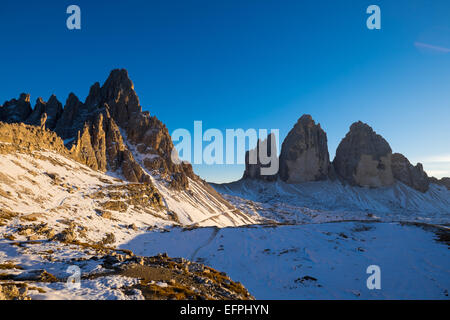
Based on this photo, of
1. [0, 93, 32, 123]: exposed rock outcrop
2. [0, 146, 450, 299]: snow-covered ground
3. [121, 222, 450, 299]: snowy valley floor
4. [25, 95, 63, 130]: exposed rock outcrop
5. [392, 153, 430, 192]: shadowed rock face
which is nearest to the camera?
[0, 146, 450, 299]: snow-covered ground

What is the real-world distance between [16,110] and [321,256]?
5268 inches

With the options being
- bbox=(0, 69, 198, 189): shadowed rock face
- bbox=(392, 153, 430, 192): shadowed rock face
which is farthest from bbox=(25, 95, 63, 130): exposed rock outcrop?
bbox=(392, 153, 430, 192): shadowed rock face

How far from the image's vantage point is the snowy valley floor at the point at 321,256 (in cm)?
2316

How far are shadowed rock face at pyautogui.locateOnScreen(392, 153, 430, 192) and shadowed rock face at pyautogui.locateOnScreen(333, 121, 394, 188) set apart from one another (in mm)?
12578

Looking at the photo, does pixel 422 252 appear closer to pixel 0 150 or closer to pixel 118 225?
pixel 118 225

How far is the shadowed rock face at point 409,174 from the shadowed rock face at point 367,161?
12.6 meters

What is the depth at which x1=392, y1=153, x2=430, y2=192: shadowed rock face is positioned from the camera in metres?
188

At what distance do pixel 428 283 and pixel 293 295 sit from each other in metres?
13.5

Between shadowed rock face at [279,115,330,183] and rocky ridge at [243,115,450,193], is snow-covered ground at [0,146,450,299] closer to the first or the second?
shadowed rock face at [279,115,330,183]

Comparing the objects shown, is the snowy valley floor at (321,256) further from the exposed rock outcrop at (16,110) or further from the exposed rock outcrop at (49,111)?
the exposed rock outcrop at (16,110)

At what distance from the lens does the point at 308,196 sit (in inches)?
6924

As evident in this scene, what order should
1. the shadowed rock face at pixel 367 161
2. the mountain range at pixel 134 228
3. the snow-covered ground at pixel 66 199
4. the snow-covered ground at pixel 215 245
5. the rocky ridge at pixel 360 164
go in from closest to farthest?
the mountain range at pixel 134 228 < the snow-covered ground at pixel 215 245 < the snow-covered ground at pixel 66 199 < the shadowed rock face at pixel 367 161 < the rocky ridge at pixel 360 164

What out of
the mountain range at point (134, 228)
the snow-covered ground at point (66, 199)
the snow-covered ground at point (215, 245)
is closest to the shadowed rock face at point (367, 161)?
the mountain range at point (134, 228)
